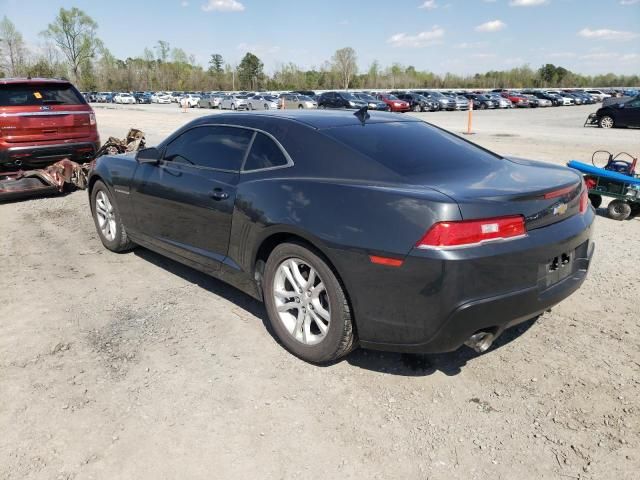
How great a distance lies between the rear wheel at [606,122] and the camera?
2269 centimetres

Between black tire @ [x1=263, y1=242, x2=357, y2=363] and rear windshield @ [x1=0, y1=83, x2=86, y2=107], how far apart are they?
673 cm

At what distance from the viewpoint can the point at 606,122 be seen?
22859mm

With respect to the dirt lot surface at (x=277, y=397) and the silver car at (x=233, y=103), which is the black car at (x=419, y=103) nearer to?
the silver car at (x=233, y=103)

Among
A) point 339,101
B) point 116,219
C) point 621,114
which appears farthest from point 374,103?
point 116,219

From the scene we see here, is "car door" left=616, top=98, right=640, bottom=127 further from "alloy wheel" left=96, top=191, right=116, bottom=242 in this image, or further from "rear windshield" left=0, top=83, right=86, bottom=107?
"alloy wheel" left=96, top=191, right=116, bottom=242

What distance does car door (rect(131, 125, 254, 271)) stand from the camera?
3.70 meters

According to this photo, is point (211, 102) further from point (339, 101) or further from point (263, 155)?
point (263, 155)

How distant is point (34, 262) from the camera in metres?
5.18

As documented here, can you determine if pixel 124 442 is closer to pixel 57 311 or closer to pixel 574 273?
pixel 57 311

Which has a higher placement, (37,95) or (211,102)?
(37,95)

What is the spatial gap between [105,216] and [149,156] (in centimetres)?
133

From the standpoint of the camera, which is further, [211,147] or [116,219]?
[116,219]

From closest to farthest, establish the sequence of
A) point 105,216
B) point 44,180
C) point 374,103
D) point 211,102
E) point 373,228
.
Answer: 1. point 373,228
2. point 105,216
3. point 44,180
4. point 374,103
5. point 211,102

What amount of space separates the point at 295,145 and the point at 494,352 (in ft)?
6.10
